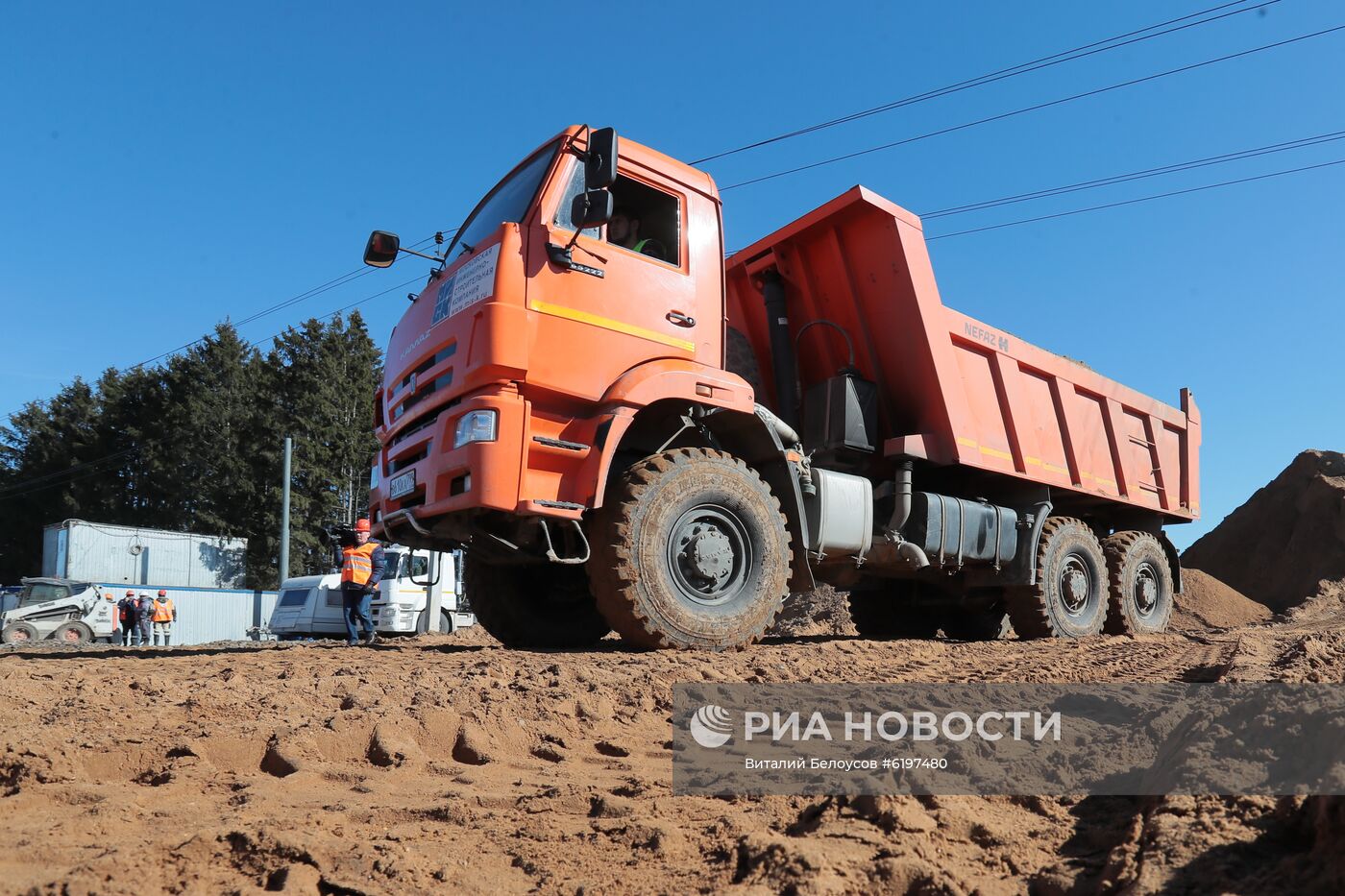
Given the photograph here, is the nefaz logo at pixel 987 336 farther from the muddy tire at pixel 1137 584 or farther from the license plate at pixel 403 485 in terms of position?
the license plate at pixel 403 485

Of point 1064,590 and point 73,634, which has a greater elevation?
point 1064,590

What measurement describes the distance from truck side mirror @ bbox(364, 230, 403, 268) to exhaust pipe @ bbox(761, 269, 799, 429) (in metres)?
3.06

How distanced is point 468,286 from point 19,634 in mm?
22164

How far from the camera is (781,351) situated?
7.57 meters

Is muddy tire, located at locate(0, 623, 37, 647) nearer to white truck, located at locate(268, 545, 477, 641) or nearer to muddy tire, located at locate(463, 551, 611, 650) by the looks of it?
white truck, located at locate(268, 545, 477, 641)

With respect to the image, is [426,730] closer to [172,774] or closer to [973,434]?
[172,774]

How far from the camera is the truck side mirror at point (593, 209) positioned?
510 centimetres

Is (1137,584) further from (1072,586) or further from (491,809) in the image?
(491,809)

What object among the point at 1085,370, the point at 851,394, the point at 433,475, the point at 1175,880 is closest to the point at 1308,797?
the point at 1175,880

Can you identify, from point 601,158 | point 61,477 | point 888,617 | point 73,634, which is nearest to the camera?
point 601,158

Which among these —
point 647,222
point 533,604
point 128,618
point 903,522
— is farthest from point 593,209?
point 128,618

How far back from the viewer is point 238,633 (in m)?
28.8

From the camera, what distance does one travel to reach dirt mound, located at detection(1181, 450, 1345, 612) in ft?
54.7

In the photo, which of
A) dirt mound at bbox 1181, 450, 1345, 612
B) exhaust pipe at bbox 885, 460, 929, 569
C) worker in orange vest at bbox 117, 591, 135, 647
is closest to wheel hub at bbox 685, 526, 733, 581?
exhaust pipe at bbox 885, 460, 929, 569
